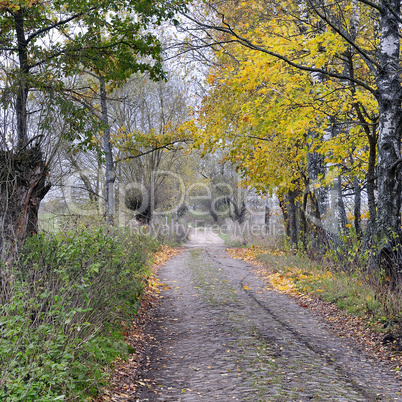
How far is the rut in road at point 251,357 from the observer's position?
456 centimetres

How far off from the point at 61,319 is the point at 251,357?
2774mm

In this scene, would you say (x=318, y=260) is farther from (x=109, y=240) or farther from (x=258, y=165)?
(x=109, y=240)

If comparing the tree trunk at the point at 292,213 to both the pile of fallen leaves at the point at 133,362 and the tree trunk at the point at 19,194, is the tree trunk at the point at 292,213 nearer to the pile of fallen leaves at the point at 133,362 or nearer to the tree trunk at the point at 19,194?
the pile of fallen leaves at the point at 133,362

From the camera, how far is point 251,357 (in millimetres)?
5562

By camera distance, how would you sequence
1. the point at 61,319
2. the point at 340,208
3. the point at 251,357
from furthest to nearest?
the point at 340,208, the point at 251,357, the point at 61,319

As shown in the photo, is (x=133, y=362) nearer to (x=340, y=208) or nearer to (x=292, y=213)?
(x=340, y=208)

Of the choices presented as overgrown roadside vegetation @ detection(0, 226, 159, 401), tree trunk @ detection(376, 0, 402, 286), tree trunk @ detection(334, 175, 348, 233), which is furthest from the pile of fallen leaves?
tree trunk @ detection(334, 175, 348, 233)

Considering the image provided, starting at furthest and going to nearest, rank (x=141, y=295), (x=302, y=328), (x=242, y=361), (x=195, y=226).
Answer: (x=195, y=226) → (x=141, y=295) → (x=302, y=328) → (x=242, y=361)

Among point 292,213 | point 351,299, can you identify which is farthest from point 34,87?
point 292,213

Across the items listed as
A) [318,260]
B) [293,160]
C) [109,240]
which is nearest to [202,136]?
[293,160]

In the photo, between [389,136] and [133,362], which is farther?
[389,136]

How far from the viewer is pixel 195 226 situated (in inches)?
2411

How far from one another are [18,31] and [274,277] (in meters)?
9.06

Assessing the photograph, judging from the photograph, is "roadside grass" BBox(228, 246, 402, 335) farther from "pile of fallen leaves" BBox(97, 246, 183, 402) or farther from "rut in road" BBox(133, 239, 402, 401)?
"pile of fallen leaves" BBox(97, 246, 183, 402)
